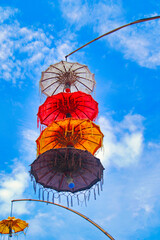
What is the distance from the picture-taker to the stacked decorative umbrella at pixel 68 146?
12.2 metres

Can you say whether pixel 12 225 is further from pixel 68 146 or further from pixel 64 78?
pixel 64 78

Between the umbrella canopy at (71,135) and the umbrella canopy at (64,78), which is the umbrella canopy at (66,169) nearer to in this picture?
the umbrella canopy at (71,135)

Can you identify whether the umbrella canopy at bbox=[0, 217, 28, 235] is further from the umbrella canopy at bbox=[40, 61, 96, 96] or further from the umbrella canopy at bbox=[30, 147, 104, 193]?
the umbrella canopy at bbox=[40, 61, 96, 96]

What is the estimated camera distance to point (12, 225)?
18281mm

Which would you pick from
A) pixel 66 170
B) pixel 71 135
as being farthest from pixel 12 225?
pixel 71 135

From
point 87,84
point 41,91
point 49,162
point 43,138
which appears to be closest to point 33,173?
point 49,162

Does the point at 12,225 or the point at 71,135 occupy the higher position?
the point at 71,135

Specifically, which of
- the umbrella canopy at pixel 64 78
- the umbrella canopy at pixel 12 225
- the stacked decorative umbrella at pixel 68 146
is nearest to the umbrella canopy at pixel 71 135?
the stacked decorative umbrella at pixel 68 146

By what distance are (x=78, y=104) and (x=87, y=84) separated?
7.48 ft

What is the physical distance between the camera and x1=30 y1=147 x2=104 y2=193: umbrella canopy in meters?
12.1

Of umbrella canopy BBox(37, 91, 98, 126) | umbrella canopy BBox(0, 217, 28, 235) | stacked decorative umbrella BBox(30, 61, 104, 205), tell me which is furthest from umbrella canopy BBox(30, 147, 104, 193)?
umbrella canopy BBox(0, 217, 28, 235)

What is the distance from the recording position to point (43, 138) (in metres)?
13.0

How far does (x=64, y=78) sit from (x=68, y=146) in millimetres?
5128

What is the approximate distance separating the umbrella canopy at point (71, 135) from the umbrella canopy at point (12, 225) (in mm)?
8159
